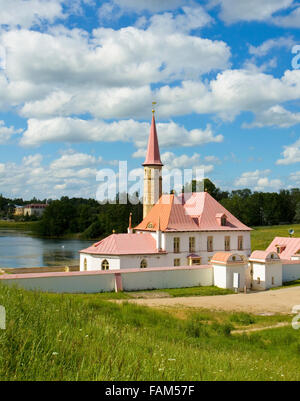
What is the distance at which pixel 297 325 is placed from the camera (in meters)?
16.5

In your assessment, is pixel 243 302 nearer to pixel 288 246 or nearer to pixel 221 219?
pixel 221 219

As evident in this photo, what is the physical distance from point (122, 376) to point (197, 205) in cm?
2971

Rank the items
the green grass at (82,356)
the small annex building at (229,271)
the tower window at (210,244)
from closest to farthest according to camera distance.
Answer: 1. the green grass at (82,356)
2. the small annex building at (229,271)
3. the tower window at (210,244)

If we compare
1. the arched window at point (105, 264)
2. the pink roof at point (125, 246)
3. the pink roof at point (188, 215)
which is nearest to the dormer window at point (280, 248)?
the pink roof at point (188, 215)

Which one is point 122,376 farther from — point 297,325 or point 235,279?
point 235,279

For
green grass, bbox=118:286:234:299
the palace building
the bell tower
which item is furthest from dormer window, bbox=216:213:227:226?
green grass, bbox=118:286:234:299

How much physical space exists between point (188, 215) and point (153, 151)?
24.1ft

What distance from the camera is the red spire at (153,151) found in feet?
122

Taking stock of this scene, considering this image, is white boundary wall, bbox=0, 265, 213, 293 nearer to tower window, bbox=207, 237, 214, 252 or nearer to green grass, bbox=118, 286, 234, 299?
green grass, bbox=118, 286, 234, 299

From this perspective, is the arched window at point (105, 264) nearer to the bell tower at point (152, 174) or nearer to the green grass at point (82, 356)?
the bell tower at point (152, 174)

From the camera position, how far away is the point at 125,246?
29.3m

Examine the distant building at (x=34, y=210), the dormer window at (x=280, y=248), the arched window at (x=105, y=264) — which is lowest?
the arched window at (x=105, y=264)
